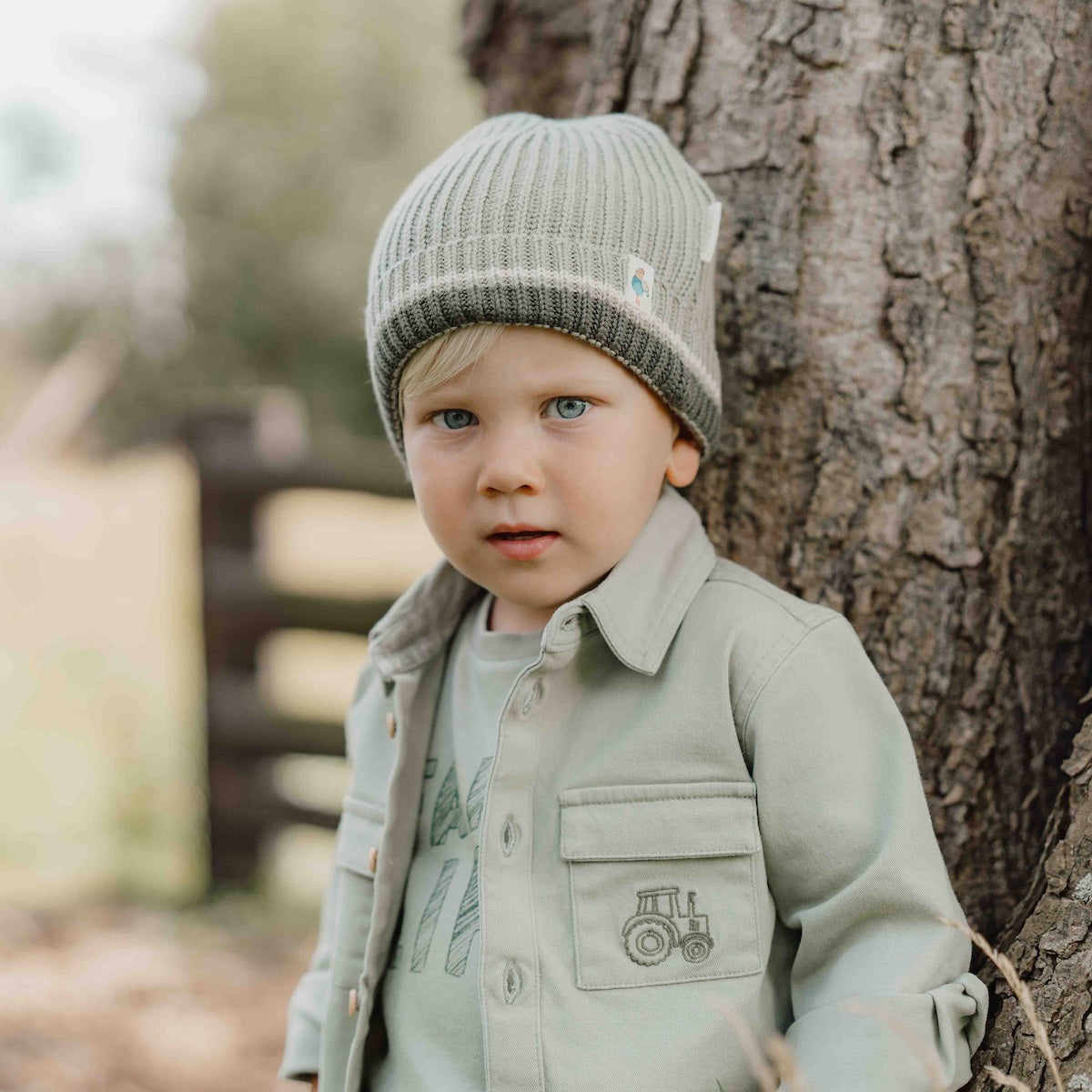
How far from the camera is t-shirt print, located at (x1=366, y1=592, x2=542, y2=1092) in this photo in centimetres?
143

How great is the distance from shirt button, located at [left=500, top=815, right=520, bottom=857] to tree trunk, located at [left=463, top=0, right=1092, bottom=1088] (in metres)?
0.55

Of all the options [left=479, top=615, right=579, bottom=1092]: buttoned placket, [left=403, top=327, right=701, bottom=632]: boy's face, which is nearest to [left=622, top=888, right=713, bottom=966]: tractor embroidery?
[left=479, top=615, right=579, bottom=1092]: buttoned placket

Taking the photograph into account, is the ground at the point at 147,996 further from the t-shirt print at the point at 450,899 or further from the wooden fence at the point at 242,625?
the t-shirt print at the point at 450,899

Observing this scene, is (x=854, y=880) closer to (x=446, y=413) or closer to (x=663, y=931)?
(x=663, y=931)

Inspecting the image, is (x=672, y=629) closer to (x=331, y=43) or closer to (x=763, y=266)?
(x=763, y=266)

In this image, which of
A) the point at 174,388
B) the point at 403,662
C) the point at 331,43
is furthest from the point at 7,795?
the point at 331,43

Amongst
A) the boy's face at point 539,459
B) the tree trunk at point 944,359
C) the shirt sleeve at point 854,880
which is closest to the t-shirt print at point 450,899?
the boy's face at point 539,459

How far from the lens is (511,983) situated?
1337 mm

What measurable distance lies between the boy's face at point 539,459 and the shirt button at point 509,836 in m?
0.27

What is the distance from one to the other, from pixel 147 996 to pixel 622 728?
2551 mm

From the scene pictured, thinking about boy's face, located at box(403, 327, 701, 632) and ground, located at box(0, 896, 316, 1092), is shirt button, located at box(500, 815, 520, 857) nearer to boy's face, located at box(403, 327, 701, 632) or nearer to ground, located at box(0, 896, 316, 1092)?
boy's face, located at box(403, 327, 701, 632)

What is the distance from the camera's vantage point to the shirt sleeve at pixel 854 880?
47.4 inches

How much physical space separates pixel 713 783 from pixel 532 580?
12.7 inches

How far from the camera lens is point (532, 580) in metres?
1.41
